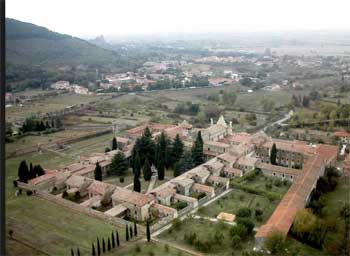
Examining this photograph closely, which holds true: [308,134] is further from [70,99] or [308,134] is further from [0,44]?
[0,44]

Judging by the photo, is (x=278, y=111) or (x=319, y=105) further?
(x=278, y=111)

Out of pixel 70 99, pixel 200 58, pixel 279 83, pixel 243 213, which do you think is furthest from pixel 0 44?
pixel 200 58

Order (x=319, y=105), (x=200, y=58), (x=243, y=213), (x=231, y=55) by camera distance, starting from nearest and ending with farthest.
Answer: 1. (x=243, y=213)
2. (x=319, y=105)
3. (x=231, y=55)
4. (x=200, y=58)

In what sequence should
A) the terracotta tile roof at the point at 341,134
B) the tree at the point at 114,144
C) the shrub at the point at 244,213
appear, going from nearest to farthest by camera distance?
the shrub at the point at 244,213 < the tree at the point at 114,144 < the terracotta tile roof at the point at 341,134

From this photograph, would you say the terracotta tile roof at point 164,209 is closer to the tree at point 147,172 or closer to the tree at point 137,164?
the tree at point 147,172

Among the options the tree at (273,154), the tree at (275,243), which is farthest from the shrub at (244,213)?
the tree at (273,154)

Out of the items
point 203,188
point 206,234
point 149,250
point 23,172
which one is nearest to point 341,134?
point 203,188
